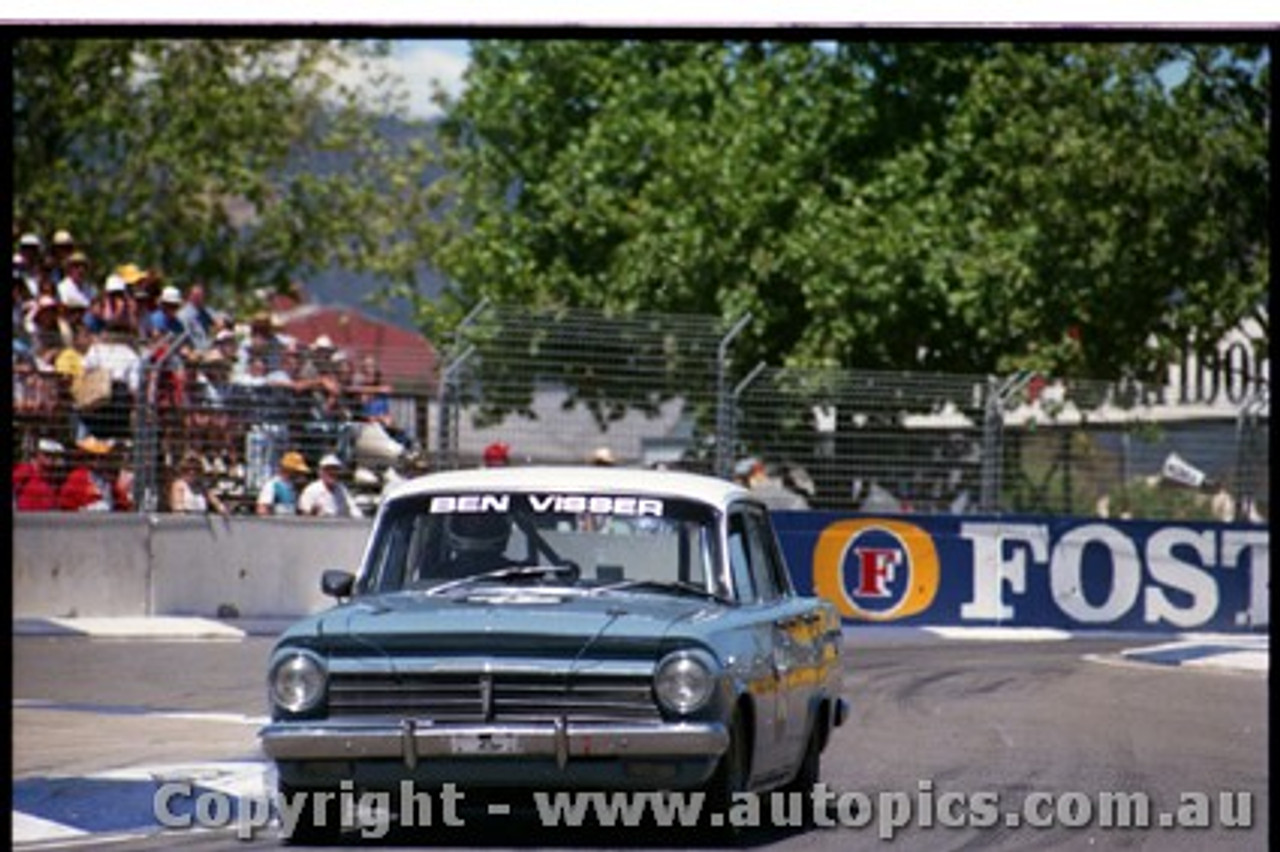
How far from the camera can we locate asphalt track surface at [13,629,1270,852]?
35.9ft

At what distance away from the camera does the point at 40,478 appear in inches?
993

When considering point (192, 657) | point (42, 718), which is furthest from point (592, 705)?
point (192, 657)

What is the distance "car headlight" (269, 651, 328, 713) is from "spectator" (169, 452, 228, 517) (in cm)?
1580

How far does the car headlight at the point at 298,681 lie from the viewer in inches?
400

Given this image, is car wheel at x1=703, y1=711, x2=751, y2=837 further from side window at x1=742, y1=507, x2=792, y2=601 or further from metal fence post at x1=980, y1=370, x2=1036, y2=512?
metal fence post at x1=980, y1=370, x2=1036, y2=512

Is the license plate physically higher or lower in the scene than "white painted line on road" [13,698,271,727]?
higher

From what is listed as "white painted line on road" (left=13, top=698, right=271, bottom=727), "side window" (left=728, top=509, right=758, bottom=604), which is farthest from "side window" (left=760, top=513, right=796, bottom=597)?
"white painted line on road" (left=13, top=698, right=271, bottom=727)

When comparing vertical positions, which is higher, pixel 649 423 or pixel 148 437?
pixel 649 423

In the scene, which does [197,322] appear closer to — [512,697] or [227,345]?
[227,345]

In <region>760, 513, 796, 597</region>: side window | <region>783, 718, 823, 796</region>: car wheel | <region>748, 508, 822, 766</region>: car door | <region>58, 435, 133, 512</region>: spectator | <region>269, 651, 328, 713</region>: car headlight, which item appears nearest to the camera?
<region>269, 651, 328, 713</region>: car headlight

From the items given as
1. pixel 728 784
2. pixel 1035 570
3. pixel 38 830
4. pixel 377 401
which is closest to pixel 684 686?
pixel 728 784

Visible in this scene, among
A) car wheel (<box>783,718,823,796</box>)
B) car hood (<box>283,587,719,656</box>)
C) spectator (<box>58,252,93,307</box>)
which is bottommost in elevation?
car wheel (<box>783,718,823,796</box>)

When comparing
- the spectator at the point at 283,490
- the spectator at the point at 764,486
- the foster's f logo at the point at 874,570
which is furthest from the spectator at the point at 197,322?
the foster's f logo at the point at 874,570

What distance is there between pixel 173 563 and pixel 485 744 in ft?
52.8
